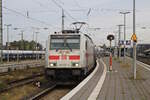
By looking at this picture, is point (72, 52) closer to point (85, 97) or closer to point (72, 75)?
point (72, 75)

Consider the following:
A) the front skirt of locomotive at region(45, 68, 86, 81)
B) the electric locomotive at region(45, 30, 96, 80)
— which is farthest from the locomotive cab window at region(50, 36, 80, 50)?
the front skirt of locomotive at region(45, 68, 86, 81)

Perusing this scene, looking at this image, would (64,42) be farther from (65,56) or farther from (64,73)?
(64,73)

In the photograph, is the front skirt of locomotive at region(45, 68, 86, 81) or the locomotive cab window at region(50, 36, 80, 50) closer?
the front skirt of locomotive at region(45, 68, 86, 81)

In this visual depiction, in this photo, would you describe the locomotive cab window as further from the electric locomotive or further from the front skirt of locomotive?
the front skirt of locomotive

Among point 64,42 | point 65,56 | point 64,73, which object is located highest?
point 64,42

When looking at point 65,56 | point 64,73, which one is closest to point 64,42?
point 65,56

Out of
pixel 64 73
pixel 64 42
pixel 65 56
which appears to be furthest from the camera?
pixel 64 42

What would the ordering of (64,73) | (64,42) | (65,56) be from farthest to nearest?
(64,42) → (65,56) → (64,73)

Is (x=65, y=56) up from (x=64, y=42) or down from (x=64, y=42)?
down

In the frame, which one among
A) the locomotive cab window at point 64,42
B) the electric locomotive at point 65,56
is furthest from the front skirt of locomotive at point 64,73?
the locomotive cab window at point 64,42

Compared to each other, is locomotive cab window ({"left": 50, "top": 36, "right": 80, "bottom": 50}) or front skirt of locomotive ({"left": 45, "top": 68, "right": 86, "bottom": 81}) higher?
locomotive cab window ({"left": 50, "top": 36, "right": 80, "bottom": 50})

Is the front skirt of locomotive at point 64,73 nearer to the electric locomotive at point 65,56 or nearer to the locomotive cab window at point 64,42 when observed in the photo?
the electric locomotive at point 65,56

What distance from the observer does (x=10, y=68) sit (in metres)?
28.3

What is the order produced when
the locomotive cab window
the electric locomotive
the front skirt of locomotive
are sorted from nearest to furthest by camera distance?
the front skirt of locomotive → the electric locomotive → the locomotive cab window
